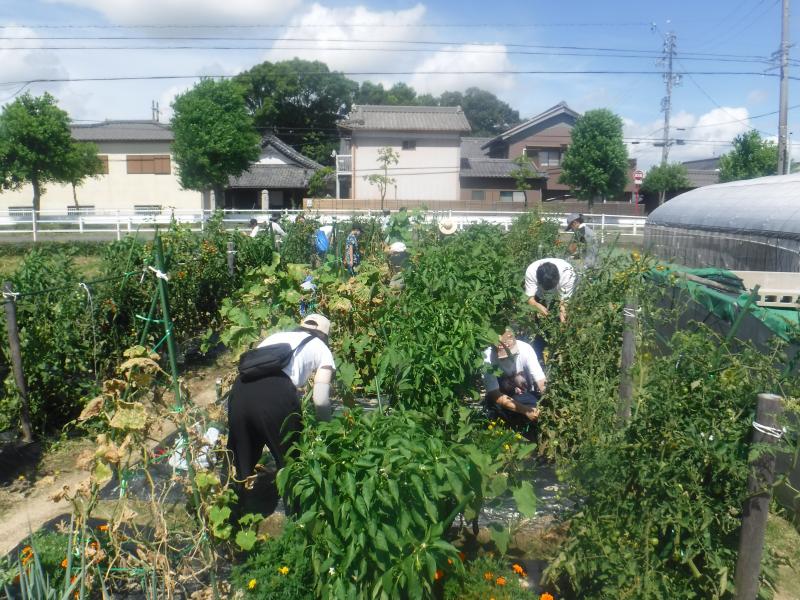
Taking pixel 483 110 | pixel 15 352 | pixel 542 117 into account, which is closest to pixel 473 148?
pixel 542 117

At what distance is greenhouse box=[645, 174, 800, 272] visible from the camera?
348 inches

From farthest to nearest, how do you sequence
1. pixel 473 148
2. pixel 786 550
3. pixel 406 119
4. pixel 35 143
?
pixel 473 148 < pixel 406 119 < pixel 35 143 < pixel 786 550

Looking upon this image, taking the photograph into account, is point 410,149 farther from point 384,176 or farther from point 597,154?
point 384,176

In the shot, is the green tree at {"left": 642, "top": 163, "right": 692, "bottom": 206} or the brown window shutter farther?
the green tree at {"left": 642, "top": 163, "right": 692, "bottom": 206}

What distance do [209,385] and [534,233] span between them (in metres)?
6.66

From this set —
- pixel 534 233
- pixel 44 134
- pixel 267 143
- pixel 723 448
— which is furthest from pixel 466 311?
pixel 267 143

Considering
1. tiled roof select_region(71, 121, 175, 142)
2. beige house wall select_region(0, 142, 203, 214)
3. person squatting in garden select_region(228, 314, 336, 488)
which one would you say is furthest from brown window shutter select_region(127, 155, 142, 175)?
person squatting in garden select_region(228, 314, 336, 488)

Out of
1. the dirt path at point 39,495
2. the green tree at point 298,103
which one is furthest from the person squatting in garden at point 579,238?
the green tree at point 298,103

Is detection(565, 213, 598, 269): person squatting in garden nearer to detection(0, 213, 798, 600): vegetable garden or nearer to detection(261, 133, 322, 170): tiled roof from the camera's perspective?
detection(0, 213, 798, 600): vegetable garden

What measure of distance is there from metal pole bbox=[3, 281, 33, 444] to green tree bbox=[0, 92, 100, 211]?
77.4 feet

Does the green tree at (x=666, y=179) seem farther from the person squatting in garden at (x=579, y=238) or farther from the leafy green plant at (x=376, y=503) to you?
the leafy green plant at (x=376, y=503)

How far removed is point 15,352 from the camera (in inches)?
201

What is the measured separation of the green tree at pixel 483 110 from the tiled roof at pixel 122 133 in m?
46.1

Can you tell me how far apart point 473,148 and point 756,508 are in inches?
1906
